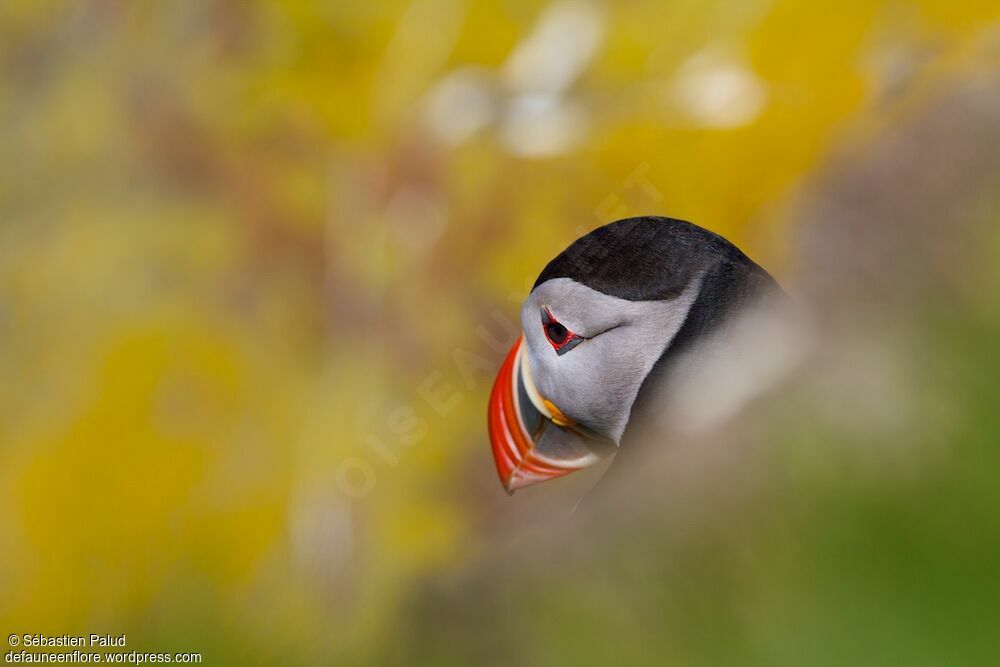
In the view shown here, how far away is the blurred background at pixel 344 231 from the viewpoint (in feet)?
2.29

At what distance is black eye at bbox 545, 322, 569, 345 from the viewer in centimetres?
72

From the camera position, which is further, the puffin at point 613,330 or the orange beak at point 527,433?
the orange beak at point 527,433

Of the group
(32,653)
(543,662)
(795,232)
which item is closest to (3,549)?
(32,653)

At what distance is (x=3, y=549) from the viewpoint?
914 mm

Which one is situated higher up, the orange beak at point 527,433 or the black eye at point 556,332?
the black eye at point 556,332

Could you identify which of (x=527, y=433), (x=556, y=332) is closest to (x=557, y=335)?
(x=556, y=332)

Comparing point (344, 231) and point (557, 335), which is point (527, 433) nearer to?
point (557, 335)

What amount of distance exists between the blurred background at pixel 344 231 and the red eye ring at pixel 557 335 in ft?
0.27

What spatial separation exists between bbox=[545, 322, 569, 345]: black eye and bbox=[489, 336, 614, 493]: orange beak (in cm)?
5

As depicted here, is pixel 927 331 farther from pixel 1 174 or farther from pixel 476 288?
pixel 1 174

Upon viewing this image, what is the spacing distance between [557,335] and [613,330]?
55 mm

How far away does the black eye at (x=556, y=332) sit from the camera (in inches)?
28.2

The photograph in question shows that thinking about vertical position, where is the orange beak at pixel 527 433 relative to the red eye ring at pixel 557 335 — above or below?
below

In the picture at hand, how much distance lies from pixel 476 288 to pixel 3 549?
0.56 meters
